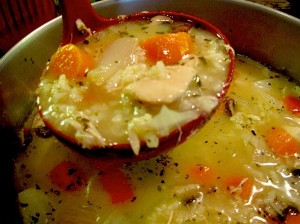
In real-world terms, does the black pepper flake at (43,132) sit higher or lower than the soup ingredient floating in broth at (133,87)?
lower

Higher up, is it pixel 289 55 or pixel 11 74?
pixel 11 74

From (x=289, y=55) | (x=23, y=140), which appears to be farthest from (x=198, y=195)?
(x=289, y=55)

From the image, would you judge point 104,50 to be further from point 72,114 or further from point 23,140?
point 23,140

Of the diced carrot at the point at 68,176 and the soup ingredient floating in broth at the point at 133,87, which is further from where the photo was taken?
the diced carrot at the point at 68,176

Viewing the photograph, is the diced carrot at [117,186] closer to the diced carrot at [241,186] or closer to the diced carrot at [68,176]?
the diced carrot at [68,176]

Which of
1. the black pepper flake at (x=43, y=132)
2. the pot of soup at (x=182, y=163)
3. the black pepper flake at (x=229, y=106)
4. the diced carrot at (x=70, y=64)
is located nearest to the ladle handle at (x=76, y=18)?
the diced carrot at (x=70, y=64)

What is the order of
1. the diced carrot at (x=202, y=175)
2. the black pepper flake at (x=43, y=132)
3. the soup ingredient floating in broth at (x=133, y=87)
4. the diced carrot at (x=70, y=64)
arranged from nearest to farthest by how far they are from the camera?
the soup ingredient floating in broth at (x=133, y=87), the diced carrot at (x=70, y=64), the diced carrot at (x=202, y=175), the black pepper flake at (x=43, y=132)

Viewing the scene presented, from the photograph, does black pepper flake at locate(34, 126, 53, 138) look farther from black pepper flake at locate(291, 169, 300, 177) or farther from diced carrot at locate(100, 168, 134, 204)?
black pepper flake at locate(291, 169, 300, 177)

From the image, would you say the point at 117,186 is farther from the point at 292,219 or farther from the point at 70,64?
the point at 292,219
